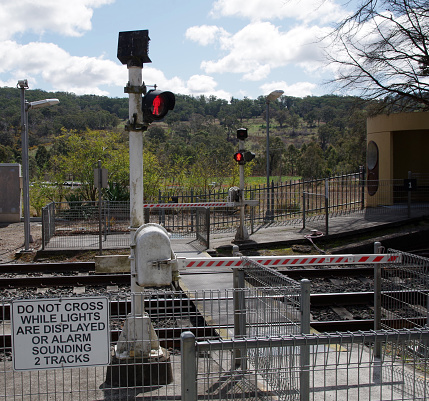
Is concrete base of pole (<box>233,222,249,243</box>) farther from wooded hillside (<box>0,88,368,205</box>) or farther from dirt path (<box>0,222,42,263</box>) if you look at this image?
wooded hillside (<box>0,88,368,205</box>)

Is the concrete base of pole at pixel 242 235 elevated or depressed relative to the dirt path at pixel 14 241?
elevated

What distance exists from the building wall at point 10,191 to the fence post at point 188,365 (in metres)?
19.8

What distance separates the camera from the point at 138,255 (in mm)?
5043

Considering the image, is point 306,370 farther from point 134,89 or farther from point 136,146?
point 134,89

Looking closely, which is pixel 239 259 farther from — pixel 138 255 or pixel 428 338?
pixel 428 338

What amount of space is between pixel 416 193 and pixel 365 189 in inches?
75.8

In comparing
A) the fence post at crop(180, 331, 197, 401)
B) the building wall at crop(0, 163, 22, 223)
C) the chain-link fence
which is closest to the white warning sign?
the fence post at crop(180, 331, 197, 401)

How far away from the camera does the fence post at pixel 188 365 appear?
294 cm

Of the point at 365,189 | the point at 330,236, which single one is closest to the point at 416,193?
the point at 365,189

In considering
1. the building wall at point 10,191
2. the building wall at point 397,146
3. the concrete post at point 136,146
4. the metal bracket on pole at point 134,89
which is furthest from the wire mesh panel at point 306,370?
the building wall at point 10,191

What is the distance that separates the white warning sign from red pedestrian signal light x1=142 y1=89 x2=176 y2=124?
2.31 m

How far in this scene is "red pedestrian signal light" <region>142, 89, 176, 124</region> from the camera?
5441 millimetres

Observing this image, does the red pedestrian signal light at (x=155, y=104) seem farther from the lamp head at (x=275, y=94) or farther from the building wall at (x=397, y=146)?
the building wall at (x=397, y=146)

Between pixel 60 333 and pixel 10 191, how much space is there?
18.8m
